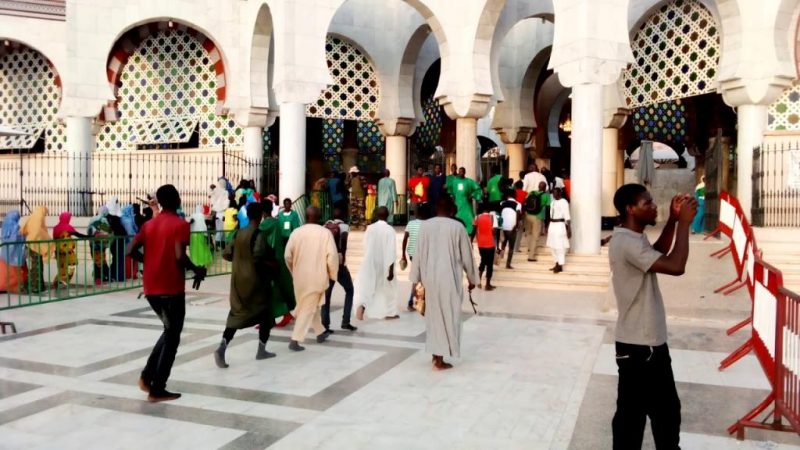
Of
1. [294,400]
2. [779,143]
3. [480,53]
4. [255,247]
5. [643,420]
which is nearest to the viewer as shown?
[643,420]

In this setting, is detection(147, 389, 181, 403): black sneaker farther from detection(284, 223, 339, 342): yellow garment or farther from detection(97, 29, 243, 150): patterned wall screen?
detection(97, 29, 243, 150): patterned wall screen

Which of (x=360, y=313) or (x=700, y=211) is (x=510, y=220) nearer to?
(x=360, y=313)

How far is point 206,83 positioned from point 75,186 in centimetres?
398

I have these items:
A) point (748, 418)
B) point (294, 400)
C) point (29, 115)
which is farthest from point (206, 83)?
point (748, 418)

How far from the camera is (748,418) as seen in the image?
387 cm

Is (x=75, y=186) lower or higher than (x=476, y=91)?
lower

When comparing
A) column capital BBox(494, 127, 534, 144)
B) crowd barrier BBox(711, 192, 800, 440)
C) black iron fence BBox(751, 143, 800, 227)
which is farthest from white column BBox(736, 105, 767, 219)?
crowd barrier BBox(711, 192, 800, 440)

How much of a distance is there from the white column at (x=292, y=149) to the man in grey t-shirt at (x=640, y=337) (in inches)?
388

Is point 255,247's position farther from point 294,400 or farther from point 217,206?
point 217,206

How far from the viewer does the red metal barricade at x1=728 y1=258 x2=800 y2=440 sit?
12.5 feet

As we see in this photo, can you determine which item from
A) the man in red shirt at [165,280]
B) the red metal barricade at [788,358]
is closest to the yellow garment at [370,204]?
the man in red shirt at [165,280]

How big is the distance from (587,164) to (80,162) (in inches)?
462

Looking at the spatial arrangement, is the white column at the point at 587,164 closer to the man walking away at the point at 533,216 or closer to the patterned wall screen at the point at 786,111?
the man walking away at the point at 533,216

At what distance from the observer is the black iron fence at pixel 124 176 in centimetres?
1625
